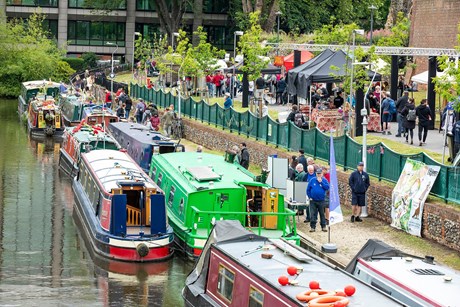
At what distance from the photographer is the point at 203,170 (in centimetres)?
2800

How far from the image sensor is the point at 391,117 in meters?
42.1

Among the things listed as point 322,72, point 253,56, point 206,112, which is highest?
point 253,56

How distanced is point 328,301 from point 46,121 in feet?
140

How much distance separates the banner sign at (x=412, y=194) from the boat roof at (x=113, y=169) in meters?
6.77

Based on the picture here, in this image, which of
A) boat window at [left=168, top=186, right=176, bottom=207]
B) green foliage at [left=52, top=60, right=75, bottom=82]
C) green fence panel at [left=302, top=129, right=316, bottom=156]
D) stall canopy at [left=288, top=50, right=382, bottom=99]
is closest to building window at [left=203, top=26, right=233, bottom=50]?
green foliage at [left=52, top=60, right=75, bottom=82]

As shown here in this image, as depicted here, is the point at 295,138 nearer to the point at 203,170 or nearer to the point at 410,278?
the point at 203,170

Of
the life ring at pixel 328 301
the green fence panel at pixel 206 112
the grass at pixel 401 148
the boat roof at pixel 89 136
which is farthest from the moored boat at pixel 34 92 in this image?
the life ring at pixel 328 301

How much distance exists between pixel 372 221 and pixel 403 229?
1.66 m

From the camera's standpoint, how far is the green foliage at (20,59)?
81744 millimetres

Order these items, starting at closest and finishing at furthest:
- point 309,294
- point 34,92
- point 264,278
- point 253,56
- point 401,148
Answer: point 309,294
point 264,278
point 401,148
point 253,56
point 34,92

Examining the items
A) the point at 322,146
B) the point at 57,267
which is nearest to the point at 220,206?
the point at 57,267

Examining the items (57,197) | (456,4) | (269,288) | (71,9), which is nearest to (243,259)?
(269,288)

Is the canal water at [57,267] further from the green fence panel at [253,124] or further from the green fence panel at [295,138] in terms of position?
the green fence panel at [295,138]

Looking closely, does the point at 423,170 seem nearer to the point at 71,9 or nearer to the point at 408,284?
the point at 408,284
